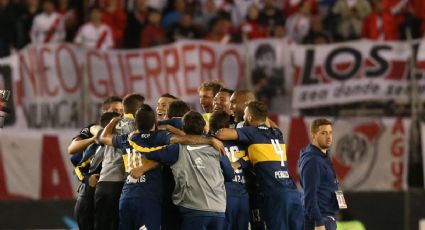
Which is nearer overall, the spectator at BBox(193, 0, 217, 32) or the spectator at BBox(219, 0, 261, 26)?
the spectator at BBox(193, 0, 217, 32)

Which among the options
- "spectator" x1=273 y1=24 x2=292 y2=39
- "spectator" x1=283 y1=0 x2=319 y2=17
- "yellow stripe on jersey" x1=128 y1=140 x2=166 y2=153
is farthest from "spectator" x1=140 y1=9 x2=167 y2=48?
"yellow stripe on jersey" x1=128 y1=140 x2=166 y2=153

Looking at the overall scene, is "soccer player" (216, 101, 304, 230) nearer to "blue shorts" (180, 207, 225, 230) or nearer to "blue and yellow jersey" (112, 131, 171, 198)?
"blue shorts" (180, 207, 225, 230)

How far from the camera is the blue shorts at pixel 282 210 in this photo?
10.2 metres

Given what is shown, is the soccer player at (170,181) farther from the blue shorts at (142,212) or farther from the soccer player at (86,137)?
the soccer player at (86,137)

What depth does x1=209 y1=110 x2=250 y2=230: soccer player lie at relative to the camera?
1020 centimetres

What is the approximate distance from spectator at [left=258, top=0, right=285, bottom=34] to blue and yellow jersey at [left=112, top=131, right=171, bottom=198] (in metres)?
7.27

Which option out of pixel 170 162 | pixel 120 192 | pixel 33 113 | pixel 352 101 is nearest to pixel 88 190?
pixel 120 192

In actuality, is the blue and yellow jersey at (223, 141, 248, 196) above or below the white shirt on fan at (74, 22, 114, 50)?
below

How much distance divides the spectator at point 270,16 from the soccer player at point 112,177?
682 cm

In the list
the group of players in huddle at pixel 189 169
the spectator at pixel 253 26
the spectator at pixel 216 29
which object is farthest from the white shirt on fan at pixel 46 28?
the group of players in huddle at pixel 189 169

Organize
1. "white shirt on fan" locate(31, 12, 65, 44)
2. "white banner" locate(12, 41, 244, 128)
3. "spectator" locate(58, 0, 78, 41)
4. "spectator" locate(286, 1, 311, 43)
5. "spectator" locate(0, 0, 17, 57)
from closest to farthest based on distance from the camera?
"white banner" locate(12, 41, 244, 128) < "spectator" locate(0, 0, 17, 57) < "white shirt on fan" locate(31, 12, 65, 44) < "spectator" locate(58, 0, 78, 41) < "spectator" locate(286, 1, 311, 43)

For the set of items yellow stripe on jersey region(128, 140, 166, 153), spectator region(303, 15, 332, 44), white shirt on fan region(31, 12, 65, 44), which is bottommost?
yellow stripe on jersey region(128, 140, 166, 153)

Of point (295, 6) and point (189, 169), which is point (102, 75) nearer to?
point (295, 6)

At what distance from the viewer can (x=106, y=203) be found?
34.7ft
